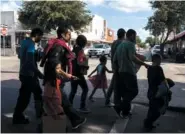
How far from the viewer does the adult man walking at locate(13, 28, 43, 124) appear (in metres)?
6.07

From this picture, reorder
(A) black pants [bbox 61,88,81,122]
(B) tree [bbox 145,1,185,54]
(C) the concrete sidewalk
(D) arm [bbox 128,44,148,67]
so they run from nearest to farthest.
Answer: (A) black pants [bbox 61,88,81,122], (C) the concrete sidewalk, (D) arm [bbox 128,44,148,67], (B) tree [bbox 145,1,185,54]

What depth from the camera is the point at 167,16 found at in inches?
1606

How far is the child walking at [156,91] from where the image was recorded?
6.20 m

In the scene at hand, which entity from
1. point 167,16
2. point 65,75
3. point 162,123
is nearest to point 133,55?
point 162,123

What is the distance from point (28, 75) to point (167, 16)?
1431 inches

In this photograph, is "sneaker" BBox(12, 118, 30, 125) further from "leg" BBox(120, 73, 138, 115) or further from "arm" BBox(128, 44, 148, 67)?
"arm" BBox(128, 44, 148, 67)

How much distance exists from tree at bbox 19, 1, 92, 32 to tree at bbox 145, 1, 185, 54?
27.5ft

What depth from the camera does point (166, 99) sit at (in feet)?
20.7

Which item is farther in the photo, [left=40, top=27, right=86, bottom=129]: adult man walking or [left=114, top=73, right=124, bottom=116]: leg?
[left=114, top=73, right=124, bottom=116]: leg

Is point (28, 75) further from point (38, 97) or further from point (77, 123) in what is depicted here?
point (77, 123)

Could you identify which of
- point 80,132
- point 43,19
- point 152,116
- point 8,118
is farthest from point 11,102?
point 43,19

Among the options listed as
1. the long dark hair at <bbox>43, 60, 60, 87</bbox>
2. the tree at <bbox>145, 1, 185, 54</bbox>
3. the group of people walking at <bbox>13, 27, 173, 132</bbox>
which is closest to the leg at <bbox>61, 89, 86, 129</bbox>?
the group of people walking at <bbox>13, 27, 173, 132</bbox>

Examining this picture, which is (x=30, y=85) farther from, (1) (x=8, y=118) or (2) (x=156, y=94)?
(2) (x=156, y=94)

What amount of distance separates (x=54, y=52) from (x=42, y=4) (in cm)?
3760
